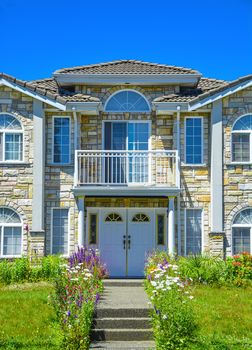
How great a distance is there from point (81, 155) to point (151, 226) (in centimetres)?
337

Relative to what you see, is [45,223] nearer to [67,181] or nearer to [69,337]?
[67,181]

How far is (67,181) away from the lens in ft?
69.9

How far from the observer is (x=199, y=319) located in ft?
44.4

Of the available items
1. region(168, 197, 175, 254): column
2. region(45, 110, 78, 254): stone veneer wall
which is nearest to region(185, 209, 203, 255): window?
region(168, 197, 175, 254): column

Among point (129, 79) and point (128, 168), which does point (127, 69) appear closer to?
point (129, 79)

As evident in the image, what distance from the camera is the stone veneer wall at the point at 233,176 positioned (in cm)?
2095

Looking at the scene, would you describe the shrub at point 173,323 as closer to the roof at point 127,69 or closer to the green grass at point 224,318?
the green grass at point 224,318

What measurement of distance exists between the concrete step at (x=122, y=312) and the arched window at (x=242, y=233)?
Answer: 25.2ft

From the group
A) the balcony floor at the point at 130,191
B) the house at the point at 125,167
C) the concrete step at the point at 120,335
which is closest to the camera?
the concrete step at the point at 120,335

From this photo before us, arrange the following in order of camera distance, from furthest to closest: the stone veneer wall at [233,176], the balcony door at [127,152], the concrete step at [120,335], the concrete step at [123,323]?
the balcony door at [127,152]
the stone veneer wall at [233,176]
the concrete step at [123,323]
the concrete step at [120,335]

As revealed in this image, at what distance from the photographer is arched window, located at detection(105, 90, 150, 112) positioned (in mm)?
22016

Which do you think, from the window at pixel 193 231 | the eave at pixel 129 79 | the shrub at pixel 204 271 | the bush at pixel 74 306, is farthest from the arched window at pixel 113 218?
the bush at pixel 74 306

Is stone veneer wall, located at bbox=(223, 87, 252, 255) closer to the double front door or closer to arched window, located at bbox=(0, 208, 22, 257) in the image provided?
the double front door

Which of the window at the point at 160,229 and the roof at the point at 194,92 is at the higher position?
the roof at the point at 194,92
